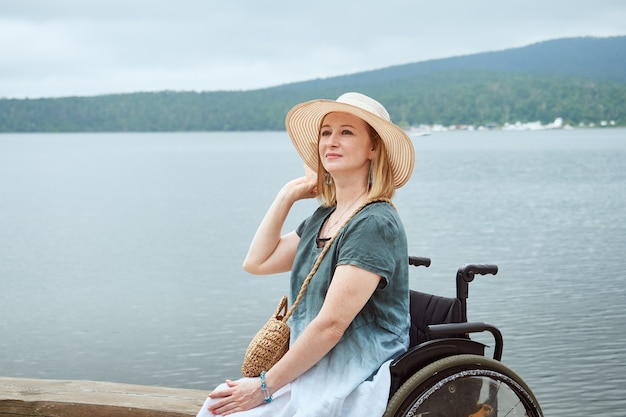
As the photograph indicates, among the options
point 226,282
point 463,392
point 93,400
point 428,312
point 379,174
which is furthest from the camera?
point 226,282

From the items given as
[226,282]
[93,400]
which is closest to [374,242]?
[93,400]

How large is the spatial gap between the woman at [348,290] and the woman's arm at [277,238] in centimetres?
13

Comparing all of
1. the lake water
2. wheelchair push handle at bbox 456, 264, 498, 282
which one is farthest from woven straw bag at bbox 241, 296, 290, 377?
the lake water

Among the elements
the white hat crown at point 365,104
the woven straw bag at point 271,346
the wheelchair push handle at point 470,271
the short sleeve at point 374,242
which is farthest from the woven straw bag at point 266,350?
the white hat crown at point 365,104

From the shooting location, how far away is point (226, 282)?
12.5 meters

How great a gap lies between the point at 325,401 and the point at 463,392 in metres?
0.35

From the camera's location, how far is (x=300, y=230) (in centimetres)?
277

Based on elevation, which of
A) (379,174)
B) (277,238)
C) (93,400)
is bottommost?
(93,400)

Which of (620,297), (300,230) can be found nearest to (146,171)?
(620,297)

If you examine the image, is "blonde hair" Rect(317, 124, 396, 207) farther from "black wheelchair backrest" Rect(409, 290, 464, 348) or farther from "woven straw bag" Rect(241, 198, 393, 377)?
"black wheelchair backrest" Rect(409, 290, 464, 348)

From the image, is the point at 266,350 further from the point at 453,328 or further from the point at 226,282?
the point at 226,282

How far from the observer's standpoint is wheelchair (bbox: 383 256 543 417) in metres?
2.37

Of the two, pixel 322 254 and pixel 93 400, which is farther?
pixel 93 400

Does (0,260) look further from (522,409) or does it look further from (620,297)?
(522,409)
